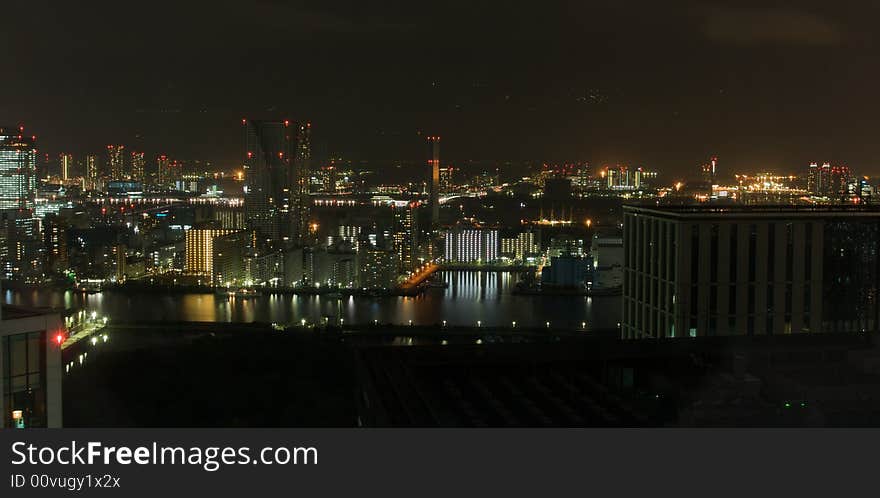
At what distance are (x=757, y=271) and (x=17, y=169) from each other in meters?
3.67

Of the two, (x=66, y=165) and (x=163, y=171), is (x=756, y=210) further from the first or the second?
(x=163, y=171)

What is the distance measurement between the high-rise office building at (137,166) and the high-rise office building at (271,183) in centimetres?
493

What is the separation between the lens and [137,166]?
11250 millimetres

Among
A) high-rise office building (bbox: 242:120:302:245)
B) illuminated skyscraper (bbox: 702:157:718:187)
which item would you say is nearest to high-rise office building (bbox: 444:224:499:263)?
high-rise office building (bbox: 242:120:302:245)

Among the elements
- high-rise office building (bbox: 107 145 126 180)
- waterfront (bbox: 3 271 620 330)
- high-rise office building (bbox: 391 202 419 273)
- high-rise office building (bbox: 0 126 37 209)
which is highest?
high-rise office building (bbox: 107 145 126 180)

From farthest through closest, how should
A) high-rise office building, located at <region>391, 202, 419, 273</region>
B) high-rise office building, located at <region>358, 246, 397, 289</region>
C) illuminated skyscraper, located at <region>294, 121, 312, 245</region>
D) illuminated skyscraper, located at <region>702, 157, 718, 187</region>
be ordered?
illuminated skyscraper, located at <region>294, 121, 312, 245</region> → high-rise office building, located at <region>391, 202, 419, 273</region> → high-rise office building, located at <region>358, 246, 397, 289</region> → illuminated skyscraper, located at <region>702, 157, 718, 187</region>

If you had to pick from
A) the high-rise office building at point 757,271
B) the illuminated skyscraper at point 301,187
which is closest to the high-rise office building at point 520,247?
the illuminated skyscraper at point 301,187

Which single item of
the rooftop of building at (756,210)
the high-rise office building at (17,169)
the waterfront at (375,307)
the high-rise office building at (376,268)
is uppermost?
the high-rise office building at (17,169)

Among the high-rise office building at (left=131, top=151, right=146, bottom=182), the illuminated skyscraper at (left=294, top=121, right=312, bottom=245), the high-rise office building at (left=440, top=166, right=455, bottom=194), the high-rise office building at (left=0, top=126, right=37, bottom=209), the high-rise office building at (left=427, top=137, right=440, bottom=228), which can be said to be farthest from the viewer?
the illuminated skyscraper at (left=294, top=121, right=312, bottom=245)

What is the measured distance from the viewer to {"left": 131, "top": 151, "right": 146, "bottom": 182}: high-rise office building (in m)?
9.39

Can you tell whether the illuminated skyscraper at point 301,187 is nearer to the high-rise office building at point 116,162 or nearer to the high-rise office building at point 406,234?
the high-rise office building at point 406,234

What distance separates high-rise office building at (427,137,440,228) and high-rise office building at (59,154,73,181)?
482 cm

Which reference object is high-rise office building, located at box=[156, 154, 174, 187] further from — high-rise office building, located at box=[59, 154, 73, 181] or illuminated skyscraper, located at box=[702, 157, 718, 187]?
illuminated skyscraper, located at box=[702, 157, 718, 187]

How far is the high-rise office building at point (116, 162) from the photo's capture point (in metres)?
7.75
